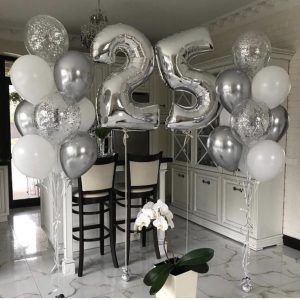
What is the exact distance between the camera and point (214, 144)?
2371 millimetres

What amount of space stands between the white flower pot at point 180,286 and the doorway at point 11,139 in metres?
3.62

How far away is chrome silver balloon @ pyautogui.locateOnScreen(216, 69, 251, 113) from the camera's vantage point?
2207 millimetres

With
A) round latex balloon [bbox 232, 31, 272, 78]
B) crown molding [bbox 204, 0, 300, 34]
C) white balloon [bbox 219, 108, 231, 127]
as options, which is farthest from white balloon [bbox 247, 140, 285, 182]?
crown molding [bbox 204, 0, 300, 34]

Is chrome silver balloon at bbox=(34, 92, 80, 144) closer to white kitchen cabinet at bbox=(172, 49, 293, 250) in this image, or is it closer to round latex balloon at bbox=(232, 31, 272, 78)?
round latex balloon at bbox=(232, 31, 272, 78)

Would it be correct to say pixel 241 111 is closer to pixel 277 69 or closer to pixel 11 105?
pixel 277 69

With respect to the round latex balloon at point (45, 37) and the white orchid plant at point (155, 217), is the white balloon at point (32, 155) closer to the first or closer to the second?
the round latex balloon at point (45, 37)

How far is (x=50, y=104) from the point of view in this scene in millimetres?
1888

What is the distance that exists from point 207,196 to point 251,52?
218cm

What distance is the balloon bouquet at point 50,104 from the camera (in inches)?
74.4

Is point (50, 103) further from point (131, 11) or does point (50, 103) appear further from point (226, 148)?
Result: point (131, 11)

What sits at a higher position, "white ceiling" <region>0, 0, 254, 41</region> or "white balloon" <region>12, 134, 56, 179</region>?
"white ceiling" <region>0, 0, 254, 41</region>

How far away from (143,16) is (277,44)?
1714mm

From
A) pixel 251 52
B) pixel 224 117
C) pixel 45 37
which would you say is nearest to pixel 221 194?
pixel 224 117

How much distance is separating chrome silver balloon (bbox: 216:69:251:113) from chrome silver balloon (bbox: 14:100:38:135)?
1225 mm
